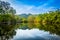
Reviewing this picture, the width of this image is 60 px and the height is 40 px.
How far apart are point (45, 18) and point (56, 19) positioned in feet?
22.4

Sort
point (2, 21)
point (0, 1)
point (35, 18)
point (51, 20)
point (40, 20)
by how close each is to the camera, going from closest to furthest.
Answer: point (2, 21), point (51, 20), point (0, 1), point (40, 20), point (35, 18)

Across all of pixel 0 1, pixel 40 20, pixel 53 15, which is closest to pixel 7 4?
pixel 0 1

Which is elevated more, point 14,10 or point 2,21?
point 14,10

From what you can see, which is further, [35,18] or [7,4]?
[35,18]

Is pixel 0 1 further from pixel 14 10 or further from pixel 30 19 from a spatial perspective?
pixel 30 19

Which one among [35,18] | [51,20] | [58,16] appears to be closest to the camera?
[58,16]

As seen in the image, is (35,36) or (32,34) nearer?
(35,36)

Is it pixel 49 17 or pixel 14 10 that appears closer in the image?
pixel 49 17

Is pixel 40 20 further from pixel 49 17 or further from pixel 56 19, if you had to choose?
pixel 56 19

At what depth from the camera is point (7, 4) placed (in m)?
52.6

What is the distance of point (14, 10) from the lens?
5831cm

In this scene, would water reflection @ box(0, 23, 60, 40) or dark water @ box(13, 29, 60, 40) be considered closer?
dark water @ box(13, 29, 60, 40)

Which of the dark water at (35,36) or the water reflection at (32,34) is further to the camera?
the water reflection at (32,34)

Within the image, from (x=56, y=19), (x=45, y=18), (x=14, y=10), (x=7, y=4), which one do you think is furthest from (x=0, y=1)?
(x=56, y=19)
